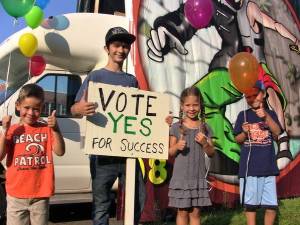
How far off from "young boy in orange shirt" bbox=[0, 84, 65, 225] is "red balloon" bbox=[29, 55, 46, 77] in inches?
118

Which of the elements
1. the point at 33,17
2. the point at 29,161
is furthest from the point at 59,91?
the point at 29,161

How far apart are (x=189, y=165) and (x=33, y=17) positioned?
3.05 meters

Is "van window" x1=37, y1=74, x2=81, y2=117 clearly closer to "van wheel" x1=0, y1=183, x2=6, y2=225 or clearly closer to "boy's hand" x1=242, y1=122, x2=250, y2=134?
"van wheel" x1=0, y1=183, x2=6, y2=225

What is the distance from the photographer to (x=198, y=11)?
6402 mm

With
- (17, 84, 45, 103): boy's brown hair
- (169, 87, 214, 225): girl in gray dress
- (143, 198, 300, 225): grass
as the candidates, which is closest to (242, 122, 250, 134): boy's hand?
(169, 87, 214, 225): girl in gray dress

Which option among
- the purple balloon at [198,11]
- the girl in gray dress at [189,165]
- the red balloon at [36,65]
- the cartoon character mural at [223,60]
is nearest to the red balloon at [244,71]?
the girl in gray dress at [189,165]

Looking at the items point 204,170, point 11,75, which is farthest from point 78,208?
point 204,170

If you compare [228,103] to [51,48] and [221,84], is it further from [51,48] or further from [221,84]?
[51,48]

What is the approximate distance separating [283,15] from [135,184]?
18.8 feet

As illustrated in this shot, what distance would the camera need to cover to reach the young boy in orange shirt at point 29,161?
12.0ft

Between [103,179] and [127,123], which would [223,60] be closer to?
[127,123]

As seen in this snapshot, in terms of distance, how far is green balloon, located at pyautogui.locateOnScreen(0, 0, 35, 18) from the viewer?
20.2ft

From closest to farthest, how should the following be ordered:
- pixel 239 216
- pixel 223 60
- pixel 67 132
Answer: pixel 239 216
pixel 67 132
pixel 223 60

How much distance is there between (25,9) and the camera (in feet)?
20.4
